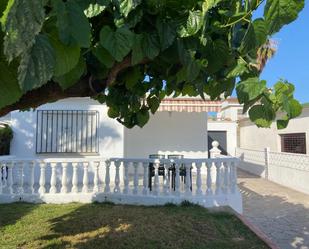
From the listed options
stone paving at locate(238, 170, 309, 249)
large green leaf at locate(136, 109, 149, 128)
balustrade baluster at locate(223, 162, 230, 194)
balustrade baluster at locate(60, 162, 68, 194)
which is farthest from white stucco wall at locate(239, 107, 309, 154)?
large green leaf at locate(136, 109, 149, 128)

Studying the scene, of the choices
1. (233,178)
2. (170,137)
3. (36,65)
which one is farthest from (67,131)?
(36,65)

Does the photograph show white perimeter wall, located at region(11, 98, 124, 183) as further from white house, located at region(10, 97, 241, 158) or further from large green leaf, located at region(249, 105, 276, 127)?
large green leaf, located at region(249, 105, 276, 127)

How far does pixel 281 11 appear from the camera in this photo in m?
1.85

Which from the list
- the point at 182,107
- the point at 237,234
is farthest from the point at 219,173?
the point at 182,107

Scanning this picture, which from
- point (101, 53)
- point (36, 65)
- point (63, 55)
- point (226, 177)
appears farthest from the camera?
point (226, 177)

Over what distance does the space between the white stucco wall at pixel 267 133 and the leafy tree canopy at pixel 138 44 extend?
1831 centimetres

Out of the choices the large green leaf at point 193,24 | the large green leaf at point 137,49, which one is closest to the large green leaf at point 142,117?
the large green leaf at point 137,49

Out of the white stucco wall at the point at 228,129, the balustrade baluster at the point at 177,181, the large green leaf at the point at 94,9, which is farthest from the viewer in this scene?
the white stucco wall at the point at 228,129

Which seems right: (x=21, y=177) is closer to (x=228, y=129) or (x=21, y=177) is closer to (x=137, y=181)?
(x=137, y=181)

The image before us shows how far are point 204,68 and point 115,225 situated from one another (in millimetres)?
7501

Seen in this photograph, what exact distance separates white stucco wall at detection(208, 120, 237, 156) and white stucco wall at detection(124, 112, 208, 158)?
12.6 m

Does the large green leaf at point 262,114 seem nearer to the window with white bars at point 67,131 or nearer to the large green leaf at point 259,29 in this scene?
the large green leaf at point 259,29

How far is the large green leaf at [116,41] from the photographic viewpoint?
1.91 m

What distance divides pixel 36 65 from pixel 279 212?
42.5 feet
